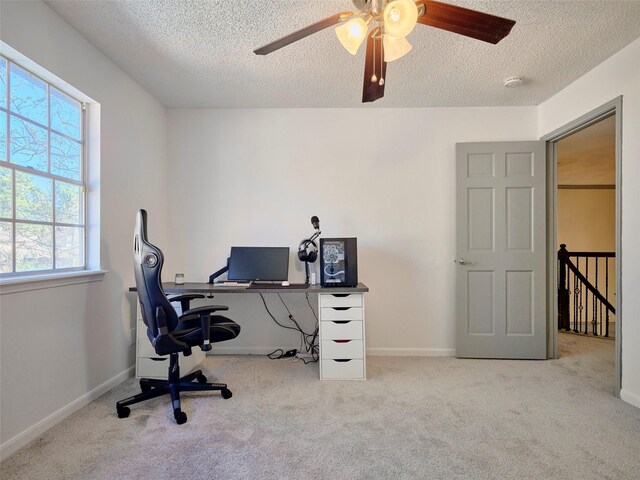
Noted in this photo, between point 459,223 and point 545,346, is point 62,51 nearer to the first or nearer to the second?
point 459,223

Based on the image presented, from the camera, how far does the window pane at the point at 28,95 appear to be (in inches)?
71.8

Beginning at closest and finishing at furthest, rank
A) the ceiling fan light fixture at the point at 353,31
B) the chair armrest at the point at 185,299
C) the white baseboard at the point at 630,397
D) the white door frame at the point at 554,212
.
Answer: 1. the ceiling fan light fixture at the point at 353,31
2. the white baseboard at the point at 630,397
3. the white door frame at the point at 554,212
4. the chair armrest at the point at 185,299

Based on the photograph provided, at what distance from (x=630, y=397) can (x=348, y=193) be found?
262 centimetres

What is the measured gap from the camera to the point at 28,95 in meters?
1.91

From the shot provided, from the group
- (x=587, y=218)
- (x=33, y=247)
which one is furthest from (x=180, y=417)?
(x=587, y=218)

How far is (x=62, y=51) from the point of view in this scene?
2.03 metres

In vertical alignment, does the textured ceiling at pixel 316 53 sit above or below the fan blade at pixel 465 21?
above

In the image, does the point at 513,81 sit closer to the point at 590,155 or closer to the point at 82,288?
the point at 590,155

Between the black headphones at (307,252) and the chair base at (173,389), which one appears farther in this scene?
the black headphones at (307,252)

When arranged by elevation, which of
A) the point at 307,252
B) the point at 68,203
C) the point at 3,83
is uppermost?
the point at 3,83

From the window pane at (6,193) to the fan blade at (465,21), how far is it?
7.38 feet

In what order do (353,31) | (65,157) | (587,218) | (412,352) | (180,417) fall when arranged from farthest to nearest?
(587,218), (412,352), (65,157), (180,417), (353,31)

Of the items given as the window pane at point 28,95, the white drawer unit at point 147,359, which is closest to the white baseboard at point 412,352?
the white drawer unit at point 147,359

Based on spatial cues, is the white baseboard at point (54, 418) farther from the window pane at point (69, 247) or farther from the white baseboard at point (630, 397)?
the white baseboard at point (630, 397)
